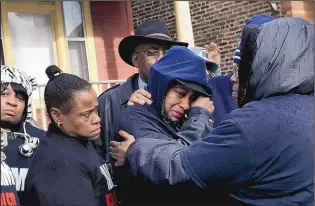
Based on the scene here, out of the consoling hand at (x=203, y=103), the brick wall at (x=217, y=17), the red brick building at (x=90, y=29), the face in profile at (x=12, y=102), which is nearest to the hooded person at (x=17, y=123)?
the face in profile at (x=12, y=102)

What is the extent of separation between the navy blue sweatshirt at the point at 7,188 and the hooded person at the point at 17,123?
0.03 m

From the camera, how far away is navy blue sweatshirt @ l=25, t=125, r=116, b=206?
1.58 metres

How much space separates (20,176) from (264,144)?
75cm

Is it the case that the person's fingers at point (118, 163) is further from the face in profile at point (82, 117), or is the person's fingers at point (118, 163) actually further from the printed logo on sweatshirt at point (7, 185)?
the printed logo on sweatshirt at point (7, 185)

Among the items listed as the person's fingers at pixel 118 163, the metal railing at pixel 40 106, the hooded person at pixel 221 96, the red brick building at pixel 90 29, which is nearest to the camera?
the person's fingers at pixel 118 163

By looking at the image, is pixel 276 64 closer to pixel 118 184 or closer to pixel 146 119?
pixel 146 119

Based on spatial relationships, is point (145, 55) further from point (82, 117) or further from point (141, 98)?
point (82, 117)

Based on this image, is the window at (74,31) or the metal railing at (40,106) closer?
the metal railing at (40,106)

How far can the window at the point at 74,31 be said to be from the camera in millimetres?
5801

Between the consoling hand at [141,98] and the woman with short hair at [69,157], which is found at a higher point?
the consoling hand at [141,98]

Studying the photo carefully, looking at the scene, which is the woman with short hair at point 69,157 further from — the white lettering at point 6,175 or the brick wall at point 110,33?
the brick wall at point 110,33

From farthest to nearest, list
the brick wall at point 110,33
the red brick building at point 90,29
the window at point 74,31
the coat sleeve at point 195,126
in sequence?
the brick wall at point 110,33 → the window at point 74,31 → the red brick building at point 90,29 → the coat sleeve at point 195,126

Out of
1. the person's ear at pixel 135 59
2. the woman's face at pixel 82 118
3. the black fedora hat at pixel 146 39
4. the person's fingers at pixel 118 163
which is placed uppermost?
the black fedora hat at pixel 146 39

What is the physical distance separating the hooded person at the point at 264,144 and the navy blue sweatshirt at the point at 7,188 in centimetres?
38
